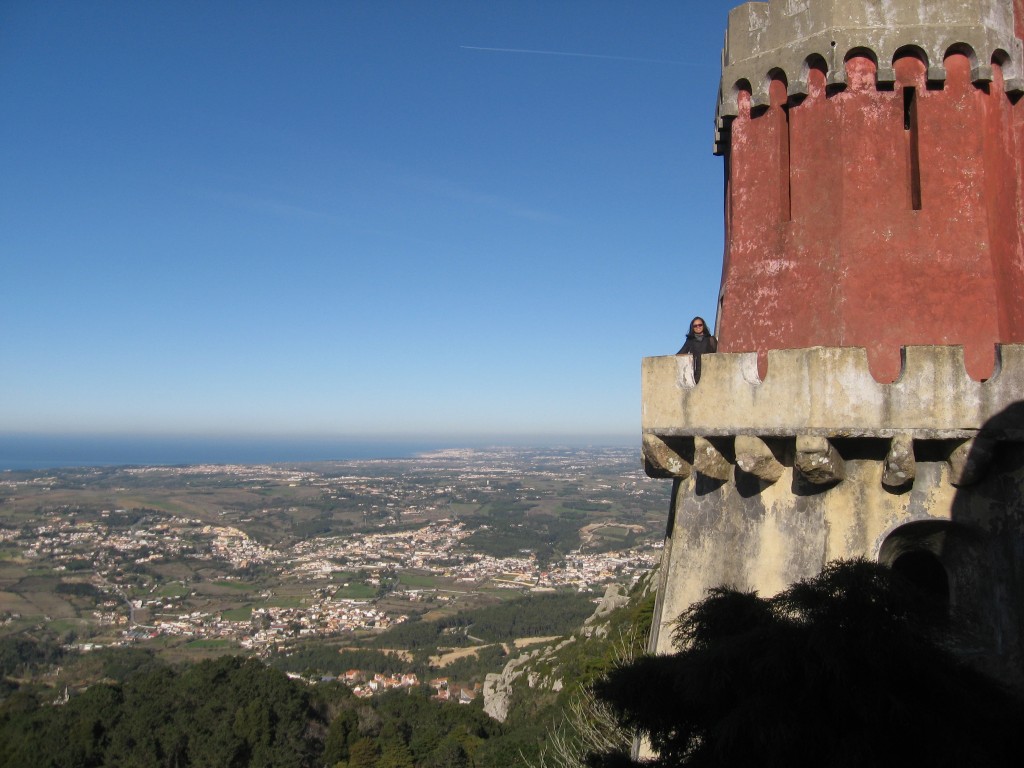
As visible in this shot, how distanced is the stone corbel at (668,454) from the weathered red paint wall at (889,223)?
897 mm

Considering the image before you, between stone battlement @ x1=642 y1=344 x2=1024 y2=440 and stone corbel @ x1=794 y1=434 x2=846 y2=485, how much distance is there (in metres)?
0.07

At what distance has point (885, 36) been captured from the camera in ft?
20.6

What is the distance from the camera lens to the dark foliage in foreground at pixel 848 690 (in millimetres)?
3977

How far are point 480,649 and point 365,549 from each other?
189 ft

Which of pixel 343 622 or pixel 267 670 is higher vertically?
pixel 267 670

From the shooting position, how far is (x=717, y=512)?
6523 mm

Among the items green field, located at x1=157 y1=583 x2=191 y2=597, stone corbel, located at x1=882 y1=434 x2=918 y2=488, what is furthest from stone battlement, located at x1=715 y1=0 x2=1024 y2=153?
green field, located at x1=157 y1=583 x2=191 y2=597

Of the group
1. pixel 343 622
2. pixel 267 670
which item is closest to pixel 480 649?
pixel 343 622

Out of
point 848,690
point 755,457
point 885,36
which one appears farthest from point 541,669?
point 848,690

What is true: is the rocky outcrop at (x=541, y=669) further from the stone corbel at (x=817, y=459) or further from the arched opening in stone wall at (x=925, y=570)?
the stone corbel at (x=817, y=459)

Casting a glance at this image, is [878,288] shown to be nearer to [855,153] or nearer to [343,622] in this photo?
[855,153]

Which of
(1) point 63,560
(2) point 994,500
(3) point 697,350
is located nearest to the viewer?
(2) point 994,500

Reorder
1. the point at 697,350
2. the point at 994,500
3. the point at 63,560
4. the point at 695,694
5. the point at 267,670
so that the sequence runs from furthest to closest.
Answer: the point at 63,560, the point at 267,670, the point at 697,350, the point at 994,500, the point at 695,694

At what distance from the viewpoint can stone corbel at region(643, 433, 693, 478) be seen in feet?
21.2
